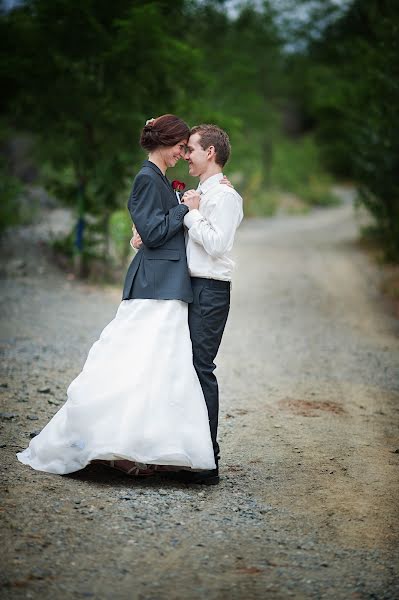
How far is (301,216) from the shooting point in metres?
30.7

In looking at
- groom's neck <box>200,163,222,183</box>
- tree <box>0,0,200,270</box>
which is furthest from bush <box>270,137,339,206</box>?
groom's neck <box>200,163,222,183</box>

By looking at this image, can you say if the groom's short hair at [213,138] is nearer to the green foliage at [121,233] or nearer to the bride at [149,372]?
the bride at [149,372]

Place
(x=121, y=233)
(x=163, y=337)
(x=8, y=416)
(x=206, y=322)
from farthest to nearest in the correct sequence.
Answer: (x=121, y=233), (x=8, y=416), (x=206, y=322), (x=163, y=337)

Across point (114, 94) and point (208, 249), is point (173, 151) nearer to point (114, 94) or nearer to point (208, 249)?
point (208, 249)

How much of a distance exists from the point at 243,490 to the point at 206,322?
44.2 inches

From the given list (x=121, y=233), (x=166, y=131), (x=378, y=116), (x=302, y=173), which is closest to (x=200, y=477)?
(x=166, y=131)

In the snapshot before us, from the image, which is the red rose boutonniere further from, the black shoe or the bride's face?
the black shoe

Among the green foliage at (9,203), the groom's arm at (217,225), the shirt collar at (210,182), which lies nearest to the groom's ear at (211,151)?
the shirt collar at (210,182)

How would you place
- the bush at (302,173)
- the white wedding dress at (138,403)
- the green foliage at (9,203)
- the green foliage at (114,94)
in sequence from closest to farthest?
the white wedding dress at (138,403) → the green foliage at (114,94) → the green foliage at (9,203) → the bush at (302,173)

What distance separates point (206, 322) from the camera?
4.80 metres

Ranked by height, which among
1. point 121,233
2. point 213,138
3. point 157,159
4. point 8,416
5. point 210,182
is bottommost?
point 8,416

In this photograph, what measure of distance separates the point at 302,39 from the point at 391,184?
50.5 ft

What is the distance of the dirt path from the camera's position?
3.58 m

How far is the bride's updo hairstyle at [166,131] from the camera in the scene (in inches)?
183
